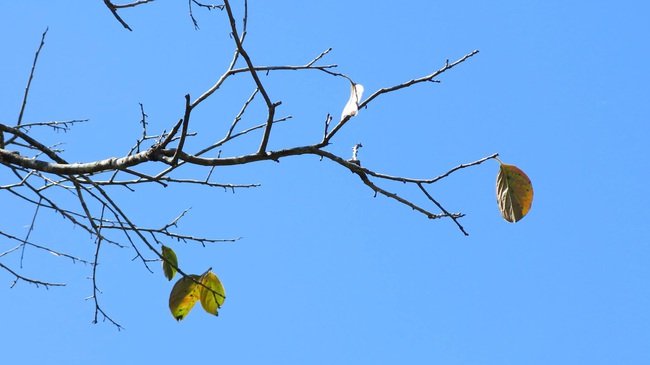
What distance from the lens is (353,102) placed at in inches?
63.6

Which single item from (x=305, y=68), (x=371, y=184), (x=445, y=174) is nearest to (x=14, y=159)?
(x=305, y=68)

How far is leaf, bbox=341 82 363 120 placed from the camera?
5.08 feet

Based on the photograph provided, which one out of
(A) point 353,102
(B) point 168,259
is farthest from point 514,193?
(B) point 168,259

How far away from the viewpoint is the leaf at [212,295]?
189 cm

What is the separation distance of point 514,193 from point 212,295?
769 millimetres

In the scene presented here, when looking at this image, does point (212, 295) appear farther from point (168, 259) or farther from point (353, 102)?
point (353, 102)

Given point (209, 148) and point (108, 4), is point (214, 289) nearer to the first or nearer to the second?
point (209, 148)

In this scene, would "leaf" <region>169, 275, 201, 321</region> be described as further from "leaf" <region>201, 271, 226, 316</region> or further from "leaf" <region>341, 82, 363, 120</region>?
"leaf" <region>341, 82, 363, 120</region>

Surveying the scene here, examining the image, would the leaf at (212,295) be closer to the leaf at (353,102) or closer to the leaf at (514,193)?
the leaf at (353,102)

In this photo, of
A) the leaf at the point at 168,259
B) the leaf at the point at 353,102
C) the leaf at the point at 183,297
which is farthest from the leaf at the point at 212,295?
the leaf at the point at 353,102

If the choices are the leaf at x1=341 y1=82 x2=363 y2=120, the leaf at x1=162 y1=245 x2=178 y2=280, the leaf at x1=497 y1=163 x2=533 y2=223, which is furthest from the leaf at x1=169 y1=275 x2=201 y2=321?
the leaf at x1=497 y1=163 x2=533 y2=223

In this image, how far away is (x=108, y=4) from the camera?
6.19 ft

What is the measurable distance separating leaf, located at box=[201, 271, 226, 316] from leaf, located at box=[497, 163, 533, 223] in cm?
71

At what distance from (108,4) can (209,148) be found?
1.73 feet
